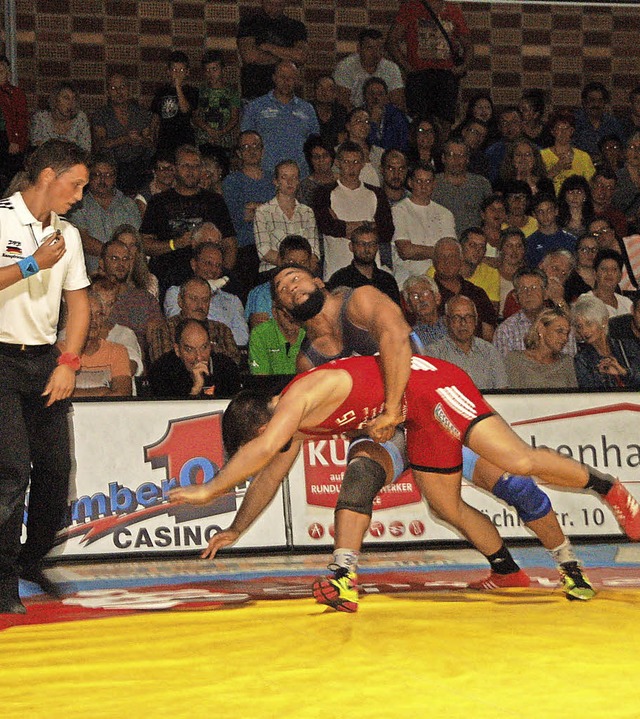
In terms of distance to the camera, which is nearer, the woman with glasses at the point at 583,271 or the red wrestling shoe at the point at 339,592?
the red wrestling shoe at the point at 339,592

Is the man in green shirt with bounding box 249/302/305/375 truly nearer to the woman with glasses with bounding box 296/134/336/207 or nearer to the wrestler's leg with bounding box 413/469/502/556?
the woman with glasses with bounding box 296/134/336/207

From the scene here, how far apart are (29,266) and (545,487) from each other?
4.17 m

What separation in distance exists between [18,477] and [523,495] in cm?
237

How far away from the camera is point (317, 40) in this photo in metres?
14.0

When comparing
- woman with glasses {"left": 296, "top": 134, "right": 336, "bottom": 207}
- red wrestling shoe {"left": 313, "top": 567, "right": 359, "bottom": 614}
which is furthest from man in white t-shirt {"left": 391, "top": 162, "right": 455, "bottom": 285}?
red wrestling shoe {"left": 313, "top": 567, "right": 359, "bottom": 614}

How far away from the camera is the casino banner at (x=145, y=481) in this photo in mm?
7445

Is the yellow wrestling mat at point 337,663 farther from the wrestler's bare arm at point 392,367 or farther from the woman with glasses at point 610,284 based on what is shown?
the woman with glasses at point 610,284

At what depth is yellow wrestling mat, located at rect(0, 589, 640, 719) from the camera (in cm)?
357

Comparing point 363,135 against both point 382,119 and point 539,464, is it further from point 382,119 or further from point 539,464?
point 539,464

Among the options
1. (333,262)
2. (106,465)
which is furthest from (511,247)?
(106,465)

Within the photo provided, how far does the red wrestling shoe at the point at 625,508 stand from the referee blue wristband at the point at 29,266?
282cm

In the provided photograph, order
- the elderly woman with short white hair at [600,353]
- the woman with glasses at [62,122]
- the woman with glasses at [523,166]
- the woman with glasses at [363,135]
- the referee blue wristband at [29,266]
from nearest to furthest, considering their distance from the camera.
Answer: the referee blue wristband at [29,266]
the elderly woman with short white hair at [600,353]
the woman with glasses at [62,122]
the woman with glasses at [363,135]
the woman with glasses at [523,166]

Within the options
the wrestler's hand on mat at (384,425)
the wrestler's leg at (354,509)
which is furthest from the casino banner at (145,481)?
the wrestler's hand on mat at (384,425)

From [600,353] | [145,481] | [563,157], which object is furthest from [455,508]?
[563,157]
